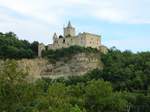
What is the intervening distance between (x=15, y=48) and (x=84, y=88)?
25961mm

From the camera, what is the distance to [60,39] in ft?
303

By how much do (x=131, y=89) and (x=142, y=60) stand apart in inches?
426

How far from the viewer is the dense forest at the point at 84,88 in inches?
950

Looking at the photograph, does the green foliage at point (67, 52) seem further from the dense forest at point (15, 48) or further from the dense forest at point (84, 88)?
the dense forest at point (15, 48)

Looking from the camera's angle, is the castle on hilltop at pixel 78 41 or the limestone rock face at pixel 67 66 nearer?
the limestone rock face at pixel 67 66

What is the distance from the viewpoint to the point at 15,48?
8825cm

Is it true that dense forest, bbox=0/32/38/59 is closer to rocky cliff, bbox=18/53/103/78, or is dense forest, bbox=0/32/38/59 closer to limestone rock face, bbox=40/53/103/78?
rocky cliff, bbox=18/53/103/78

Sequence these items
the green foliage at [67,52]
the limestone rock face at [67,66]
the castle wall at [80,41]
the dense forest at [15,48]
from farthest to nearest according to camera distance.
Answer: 1. the castle wall at [80,41]
2. the dense forest at [15,48]
3. the green foliage at [67,52]
4. the limestone rock face at [67,66]

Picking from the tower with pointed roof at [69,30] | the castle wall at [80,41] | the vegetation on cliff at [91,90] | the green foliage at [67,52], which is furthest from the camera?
the tower with pointed roof at [69,30]

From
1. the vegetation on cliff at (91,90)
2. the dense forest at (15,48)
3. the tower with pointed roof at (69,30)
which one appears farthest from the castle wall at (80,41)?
the dense forest at (15,48)

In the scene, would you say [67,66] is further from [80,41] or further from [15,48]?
[15,48]

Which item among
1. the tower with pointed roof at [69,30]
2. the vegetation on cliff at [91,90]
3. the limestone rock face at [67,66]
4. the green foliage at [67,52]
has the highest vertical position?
the tower with pointed roof at [69,30]

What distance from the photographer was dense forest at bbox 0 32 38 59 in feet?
286

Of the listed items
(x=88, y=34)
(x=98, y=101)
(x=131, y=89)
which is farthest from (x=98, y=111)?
(x=88, y=34)
